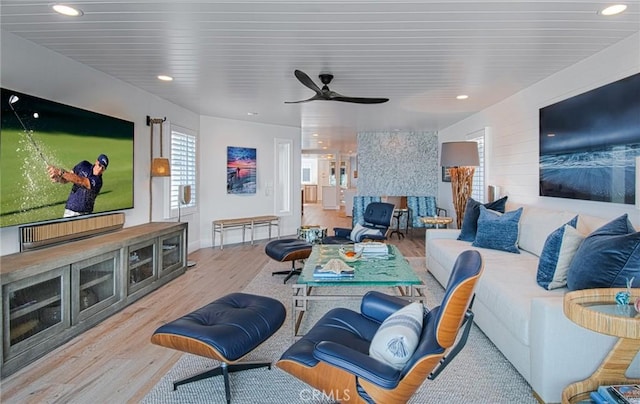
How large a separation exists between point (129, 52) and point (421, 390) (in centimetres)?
349

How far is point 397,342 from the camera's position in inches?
63.1

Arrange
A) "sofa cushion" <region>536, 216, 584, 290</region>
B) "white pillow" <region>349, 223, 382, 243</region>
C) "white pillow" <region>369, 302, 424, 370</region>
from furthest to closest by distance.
→ "white pillow" <region>349, 223, 382, 243</region>, "sofa cushion" <region>536, 216, 584, 290</region>, "white pillow" <region>369, 302, 424, 370</region>

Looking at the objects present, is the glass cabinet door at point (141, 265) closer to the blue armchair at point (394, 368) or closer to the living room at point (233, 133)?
the living room at point (233, 133)

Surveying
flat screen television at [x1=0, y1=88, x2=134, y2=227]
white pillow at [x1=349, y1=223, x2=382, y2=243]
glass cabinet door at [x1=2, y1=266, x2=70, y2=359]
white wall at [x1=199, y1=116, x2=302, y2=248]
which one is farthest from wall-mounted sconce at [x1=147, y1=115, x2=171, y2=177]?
white pillow at [x1=349, y1=223, x2=382, y2=243]

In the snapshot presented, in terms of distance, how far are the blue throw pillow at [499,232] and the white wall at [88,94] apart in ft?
13.1

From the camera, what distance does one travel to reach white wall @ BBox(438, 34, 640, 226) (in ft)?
9.77

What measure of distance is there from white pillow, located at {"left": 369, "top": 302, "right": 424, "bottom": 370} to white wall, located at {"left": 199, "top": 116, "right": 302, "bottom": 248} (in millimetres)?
5404

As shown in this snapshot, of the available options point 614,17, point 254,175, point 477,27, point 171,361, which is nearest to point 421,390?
point 171,361

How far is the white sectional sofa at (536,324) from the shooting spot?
6.31ft

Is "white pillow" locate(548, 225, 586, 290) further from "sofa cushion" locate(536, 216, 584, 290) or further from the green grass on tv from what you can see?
the green grass on tv

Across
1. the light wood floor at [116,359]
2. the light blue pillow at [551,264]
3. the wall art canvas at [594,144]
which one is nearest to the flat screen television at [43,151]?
the light wood floor at [116,359]

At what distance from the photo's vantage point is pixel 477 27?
2.71 meters

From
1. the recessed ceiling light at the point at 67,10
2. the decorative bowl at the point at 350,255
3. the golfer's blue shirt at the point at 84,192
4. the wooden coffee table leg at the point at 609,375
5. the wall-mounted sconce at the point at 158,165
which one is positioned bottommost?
the wooden coffee table leg at the point at 609,375

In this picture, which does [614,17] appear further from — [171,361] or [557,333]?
[171,361]
